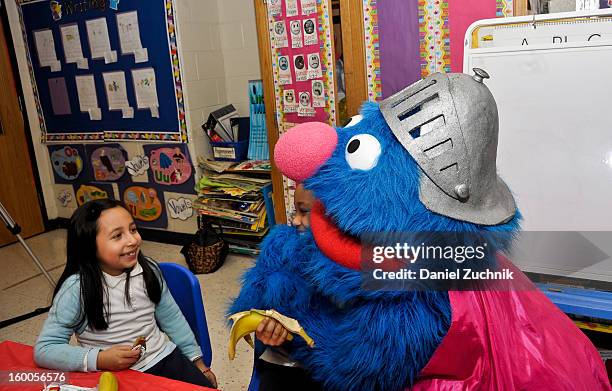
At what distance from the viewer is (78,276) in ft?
4.32

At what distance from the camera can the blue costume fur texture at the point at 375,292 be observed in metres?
0.75

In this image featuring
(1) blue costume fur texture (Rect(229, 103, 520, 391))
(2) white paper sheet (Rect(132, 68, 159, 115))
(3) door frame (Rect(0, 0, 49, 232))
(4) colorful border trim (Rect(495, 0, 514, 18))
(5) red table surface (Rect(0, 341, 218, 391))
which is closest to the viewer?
(1) blue costume fur texture (Rect(229, 103, 520, 391))

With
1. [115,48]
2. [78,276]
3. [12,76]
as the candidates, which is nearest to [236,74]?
[115,48]

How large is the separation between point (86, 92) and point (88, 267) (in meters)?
2.74

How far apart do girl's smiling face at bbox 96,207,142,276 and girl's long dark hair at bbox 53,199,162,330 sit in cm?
2

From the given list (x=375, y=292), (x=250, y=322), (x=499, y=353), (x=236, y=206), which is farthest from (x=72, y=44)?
(x=499, y=353)

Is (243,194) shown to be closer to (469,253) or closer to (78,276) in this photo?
(78,276)

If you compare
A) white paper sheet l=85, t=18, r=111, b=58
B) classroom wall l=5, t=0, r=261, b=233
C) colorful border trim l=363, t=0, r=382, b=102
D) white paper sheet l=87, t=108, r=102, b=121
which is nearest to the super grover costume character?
colorful border trim l=363, t=0, r=382, b=102

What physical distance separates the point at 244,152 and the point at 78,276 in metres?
2.04

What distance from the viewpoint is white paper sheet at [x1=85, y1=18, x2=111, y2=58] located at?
11.2 ft

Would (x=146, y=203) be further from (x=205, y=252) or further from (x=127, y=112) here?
(x=205, y=252)

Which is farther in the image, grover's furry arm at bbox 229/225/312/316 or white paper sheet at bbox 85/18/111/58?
white paper sheet at bbox 85/18/111/58
